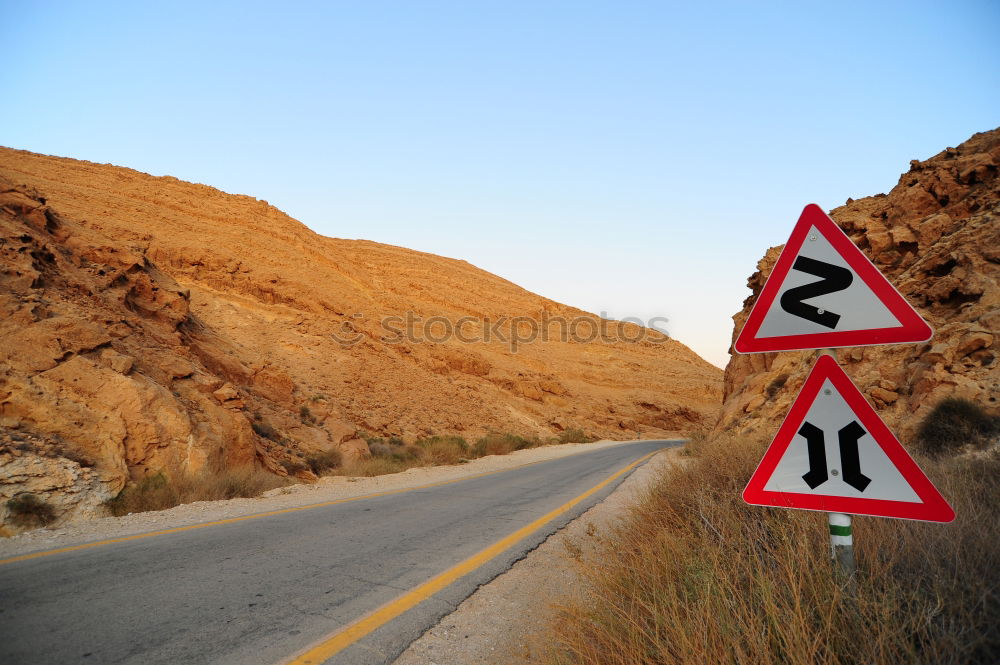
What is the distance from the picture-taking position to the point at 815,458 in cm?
220

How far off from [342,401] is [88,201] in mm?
26554

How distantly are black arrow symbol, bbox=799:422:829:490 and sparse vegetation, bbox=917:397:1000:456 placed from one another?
6.42m

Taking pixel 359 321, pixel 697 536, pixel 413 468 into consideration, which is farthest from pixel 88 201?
pixel 697 536

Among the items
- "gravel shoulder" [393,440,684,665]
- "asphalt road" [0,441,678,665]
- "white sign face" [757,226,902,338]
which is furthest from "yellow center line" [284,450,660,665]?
"white sign face" [757,226,902,338]

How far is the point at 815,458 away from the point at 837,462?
79mm

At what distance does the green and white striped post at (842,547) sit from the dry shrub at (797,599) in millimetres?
66

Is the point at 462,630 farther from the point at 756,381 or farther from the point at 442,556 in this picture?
the point at 756,381

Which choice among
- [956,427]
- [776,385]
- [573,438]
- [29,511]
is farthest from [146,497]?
[573,438]

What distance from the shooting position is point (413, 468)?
591 inches

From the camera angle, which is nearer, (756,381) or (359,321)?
(756,381)

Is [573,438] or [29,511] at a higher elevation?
[29,511]

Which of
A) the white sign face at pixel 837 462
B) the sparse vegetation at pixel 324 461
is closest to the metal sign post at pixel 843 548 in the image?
the white sign face at pixel 837 462

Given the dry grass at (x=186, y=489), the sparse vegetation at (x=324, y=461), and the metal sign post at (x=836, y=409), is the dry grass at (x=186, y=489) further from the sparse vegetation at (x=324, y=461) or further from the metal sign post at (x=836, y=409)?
the metal sign post at (x=836, y=409)

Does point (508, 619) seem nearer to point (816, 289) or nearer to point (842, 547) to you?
point (842, 547)
